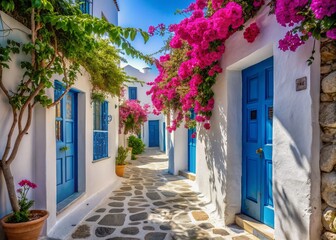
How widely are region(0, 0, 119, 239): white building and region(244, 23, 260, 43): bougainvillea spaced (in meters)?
3.13

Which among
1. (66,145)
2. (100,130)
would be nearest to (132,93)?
(100,130)

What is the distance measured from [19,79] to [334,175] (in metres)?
3.92

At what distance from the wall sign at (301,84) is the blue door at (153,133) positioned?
60.2ft

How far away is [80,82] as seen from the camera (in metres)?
5.07

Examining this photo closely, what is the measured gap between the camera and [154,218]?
4.33 m

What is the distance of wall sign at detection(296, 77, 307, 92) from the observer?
2.41 meters

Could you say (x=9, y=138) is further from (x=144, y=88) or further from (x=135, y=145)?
(x=144, y=88)

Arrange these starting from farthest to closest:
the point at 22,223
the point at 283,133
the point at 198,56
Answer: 1. the point at 198,56
2. the point at 283,133
3. the point at 22,223

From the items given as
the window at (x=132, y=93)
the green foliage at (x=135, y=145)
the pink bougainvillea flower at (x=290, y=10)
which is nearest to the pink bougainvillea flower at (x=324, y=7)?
the pink bougainvillea flower at (x=290, y=10)

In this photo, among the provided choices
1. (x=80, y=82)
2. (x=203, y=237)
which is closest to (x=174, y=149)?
(x=80, y=82)

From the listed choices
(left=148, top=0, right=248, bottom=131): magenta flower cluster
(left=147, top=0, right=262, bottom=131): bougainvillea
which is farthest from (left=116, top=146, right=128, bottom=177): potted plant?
(left=148, top=0, right=248, bottom=131): magenta flower cluster

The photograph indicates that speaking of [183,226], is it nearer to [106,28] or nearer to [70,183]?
[70,183]

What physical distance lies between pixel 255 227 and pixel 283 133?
1.62 metres

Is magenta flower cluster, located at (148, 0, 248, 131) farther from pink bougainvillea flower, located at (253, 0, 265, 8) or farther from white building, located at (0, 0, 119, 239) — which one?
white building, located at (0, 0, 119, 239)
